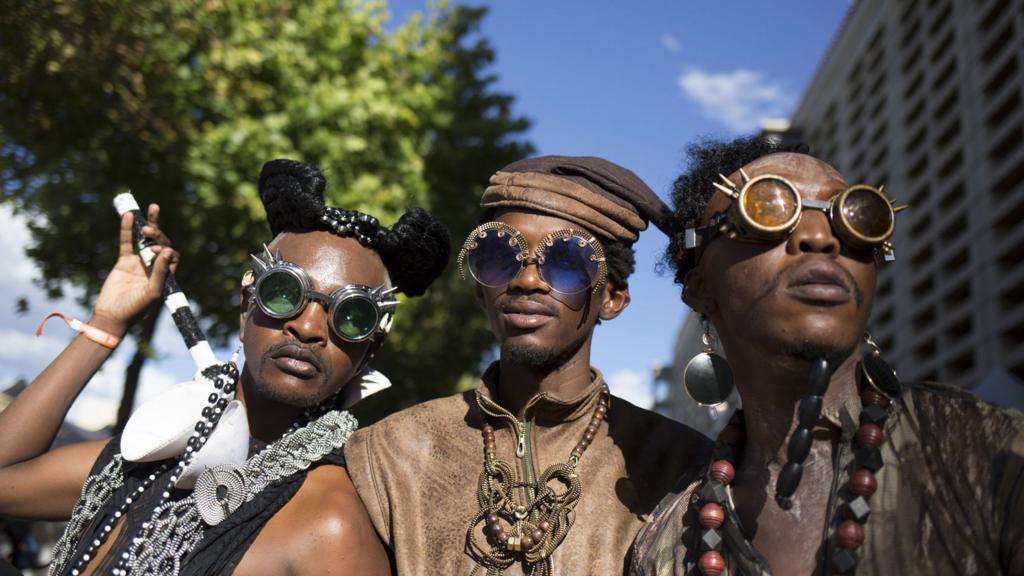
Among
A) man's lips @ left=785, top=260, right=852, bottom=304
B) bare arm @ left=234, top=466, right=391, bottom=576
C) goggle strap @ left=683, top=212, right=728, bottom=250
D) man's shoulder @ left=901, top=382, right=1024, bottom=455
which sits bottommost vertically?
bare arm @ left=234, top=466, right=391, bottom=576

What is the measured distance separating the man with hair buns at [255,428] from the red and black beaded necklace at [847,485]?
131 centimetres

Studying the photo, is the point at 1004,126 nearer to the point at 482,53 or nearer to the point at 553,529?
the point at 482,53

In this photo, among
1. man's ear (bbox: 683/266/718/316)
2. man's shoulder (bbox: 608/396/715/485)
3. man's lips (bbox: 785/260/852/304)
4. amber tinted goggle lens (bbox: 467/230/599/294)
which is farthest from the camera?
amber tinted goggle lens (bbox: 467/230/599/294)

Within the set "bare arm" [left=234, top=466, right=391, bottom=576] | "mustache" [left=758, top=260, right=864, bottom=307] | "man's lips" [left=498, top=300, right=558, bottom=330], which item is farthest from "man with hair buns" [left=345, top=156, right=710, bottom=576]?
"mustache" [left=758, top=260, right=864, bottom=307]

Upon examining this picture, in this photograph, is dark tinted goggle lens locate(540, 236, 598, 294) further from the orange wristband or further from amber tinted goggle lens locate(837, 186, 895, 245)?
the orange wristband

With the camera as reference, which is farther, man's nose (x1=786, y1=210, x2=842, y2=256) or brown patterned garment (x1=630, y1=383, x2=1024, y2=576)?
man's nose (x1=786, y1=210, x2=842, y2=256)

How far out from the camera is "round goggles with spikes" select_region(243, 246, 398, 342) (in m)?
3.51

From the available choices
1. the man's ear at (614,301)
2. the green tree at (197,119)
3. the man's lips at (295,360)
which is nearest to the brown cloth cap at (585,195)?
the man's ear at (614,301)

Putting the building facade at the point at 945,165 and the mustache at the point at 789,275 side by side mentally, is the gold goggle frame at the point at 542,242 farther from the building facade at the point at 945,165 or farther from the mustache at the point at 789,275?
the building facade at the point at 945,165

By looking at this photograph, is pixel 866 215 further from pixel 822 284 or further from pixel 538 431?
pixel 538 431

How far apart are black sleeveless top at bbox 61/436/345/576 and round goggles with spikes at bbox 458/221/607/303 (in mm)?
995

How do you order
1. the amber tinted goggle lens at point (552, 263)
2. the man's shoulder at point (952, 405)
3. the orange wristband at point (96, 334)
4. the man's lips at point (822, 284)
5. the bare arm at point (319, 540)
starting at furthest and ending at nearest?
the orange wristband at point (96, 334) < the amber tinted goggle lens at point (552, 263) < the bare arm at point (319, 540) < the man's lips at point (822, 284) < the man's shoulder at point (952, 405)

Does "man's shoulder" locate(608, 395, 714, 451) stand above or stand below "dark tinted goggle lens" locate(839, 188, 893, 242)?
below

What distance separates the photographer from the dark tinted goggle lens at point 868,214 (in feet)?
8.08
